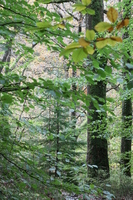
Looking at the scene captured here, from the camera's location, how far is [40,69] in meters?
12.2

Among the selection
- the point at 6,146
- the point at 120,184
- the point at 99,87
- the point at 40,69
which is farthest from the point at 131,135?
the point at 40,69

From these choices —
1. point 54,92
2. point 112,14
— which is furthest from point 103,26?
point 54,92

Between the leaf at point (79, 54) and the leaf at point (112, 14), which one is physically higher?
the leaf at point (112, 14)

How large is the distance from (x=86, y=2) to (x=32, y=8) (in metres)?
1.19

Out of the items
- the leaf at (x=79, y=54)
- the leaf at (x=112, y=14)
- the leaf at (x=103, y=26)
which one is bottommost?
the leaf at (x=79, y=54)

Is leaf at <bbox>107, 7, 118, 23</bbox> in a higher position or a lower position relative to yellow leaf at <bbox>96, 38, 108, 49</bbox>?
higher

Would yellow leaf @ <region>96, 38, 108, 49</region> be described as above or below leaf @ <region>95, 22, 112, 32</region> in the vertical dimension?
below

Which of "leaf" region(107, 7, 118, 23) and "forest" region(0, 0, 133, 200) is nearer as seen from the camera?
"leaf" region(107, 7, 118, 23)

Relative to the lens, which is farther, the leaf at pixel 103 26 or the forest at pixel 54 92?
the forest at pixel 54 92

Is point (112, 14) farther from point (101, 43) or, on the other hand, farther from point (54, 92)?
point (54, 92)

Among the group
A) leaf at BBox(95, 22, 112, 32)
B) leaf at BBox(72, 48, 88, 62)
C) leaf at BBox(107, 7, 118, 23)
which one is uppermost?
leaf at BBox(107, 7, 118, 23)

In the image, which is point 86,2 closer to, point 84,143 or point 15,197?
point 15,197

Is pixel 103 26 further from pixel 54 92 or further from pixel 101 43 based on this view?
pixel 54 92

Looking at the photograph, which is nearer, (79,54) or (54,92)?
(79,54)
